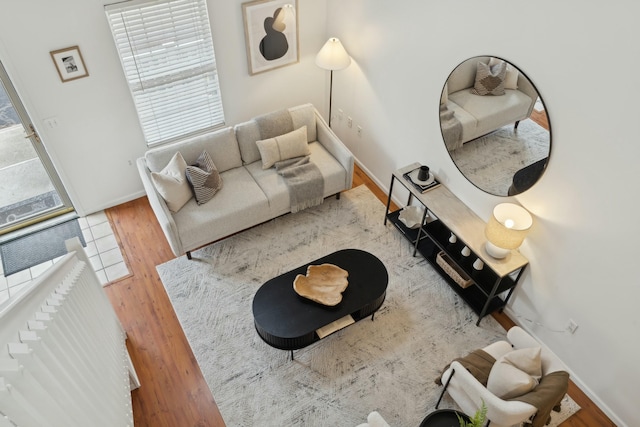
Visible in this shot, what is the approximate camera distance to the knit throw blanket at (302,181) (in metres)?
4.57

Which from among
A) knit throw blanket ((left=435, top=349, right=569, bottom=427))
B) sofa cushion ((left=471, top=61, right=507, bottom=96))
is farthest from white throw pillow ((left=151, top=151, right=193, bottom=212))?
knit throw blanket ((left=435, top=349, right=569, bottom=427))

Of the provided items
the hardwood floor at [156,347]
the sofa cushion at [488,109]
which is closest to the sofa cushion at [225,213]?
the hardwood floor at [156,347]

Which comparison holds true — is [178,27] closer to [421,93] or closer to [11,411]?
[421,93]

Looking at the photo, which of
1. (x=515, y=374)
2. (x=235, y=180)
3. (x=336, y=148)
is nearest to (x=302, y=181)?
(x=336, y=148)

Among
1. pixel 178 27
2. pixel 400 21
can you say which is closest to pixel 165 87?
pixel 178 27

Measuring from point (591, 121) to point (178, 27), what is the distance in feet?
11.6

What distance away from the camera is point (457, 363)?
301 centimetres

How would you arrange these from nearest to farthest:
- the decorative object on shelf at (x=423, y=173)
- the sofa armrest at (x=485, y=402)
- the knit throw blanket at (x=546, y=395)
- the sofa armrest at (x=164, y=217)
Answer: the sofa armrest at (x=485, y=402), the knit throw blanket at (x=546, y=395), the sofa armrest at (x=164, y=217), the decorative object on shelf at (x=423, y=173)

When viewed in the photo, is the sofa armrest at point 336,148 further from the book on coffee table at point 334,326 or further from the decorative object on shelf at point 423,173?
the book on coffee table at point 334,326

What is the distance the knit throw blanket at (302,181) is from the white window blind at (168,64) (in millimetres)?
1059

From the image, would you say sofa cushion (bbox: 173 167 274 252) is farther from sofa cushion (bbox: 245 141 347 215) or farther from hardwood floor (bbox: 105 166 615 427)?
hardwood floor (bbox: 105 166 615 427)

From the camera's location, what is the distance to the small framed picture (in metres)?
3.86

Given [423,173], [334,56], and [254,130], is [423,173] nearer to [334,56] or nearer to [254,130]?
[334,56]

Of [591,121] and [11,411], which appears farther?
[591,121]
